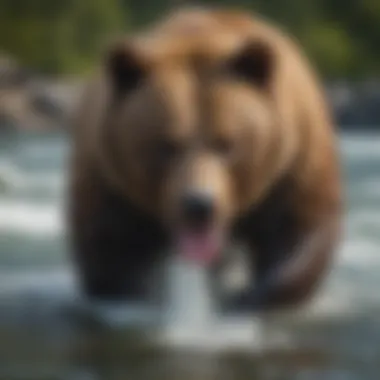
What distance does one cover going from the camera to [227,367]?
1.93 meters

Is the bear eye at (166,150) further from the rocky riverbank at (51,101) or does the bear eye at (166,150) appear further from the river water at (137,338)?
the rocky riverbank at (51,101)

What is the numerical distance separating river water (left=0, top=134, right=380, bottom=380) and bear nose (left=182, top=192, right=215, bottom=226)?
18 cm

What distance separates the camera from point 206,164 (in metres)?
1.96

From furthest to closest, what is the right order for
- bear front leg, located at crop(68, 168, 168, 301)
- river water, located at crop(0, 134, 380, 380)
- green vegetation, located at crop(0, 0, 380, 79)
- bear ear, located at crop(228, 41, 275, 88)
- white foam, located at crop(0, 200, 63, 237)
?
green vegetation, located at crop(0, 0, 380, 79), white foam, located at crop(0, 200, 63, 237), bear front leg, located at crop(68, 168, 168, 301), bear ear, located at crop(228, 41, 275, 88), river water, located at crop(0, 134, 380, 380)

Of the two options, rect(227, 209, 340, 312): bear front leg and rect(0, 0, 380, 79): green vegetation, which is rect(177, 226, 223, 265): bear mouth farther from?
rect(0, 0, 380, 79): green vegetation

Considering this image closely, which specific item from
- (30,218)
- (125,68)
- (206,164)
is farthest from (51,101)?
(206,164)

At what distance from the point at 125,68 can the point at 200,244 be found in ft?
0.86

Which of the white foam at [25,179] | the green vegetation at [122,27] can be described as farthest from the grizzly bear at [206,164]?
the green vegetation at [122,27]

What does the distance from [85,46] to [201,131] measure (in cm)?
126

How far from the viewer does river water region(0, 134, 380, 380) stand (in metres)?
1.92

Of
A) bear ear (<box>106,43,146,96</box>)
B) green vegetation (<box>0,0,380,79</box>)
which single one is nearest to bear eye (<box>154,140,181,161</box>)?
bear ear (<box>106,43,146,96</box>)

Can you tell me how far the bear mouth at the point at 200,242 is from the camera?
1.99 m

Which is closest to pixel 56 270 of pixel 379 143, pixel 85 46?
pixel 85 46

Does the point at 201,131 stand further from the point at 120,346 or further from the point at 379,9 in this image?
the point at 379,9
